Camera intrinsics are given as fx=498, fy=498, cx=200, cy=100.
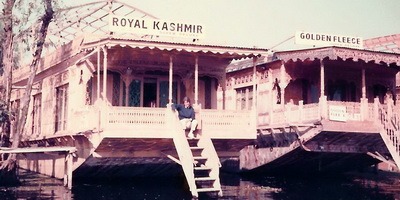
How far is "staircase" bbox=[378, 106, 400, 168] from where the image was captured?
2035cm

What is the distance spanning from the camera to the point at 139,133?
18.1 m

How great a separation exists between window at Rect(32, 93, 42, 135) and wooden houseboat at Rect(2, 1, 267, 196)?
5 centimetres

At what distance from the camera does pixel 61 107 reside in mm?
23984

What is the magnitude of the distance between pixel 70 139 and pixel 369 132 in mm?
12933

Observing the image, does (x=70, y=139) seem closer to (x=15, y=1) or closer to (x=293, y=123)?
(x=15, y=1)

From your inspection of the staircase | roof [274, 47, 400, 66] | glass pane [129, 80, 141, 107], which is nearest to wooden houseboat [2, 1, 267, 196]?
glass pane [129, 80, 141, 107]

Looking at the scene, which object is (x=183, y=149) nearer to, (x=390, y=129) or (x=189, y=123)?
(x=189, y=123)

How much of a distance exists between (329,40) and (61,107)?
13259mm

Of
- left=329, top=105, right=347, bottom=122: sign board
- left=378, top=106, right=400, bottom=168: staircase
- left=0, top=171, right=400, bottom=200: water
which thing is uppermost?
left=329, top=105, right=347, bottom=122: sign board

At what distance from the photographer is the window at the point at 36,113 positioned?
27.1 metres

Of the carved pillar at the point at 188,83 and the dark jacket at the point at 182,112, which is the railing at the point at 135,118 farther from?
the carved pillar at the point at 188,83

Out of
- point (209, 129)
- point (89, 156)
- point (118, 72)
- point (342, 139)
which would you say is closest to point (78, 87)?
point (118, 72)

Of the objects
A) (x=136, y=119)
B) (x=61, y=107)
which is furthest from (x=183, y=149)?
(x=61, y=107)

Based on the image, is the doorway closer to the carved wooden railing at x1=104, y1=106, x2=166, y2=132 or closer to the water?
the water
